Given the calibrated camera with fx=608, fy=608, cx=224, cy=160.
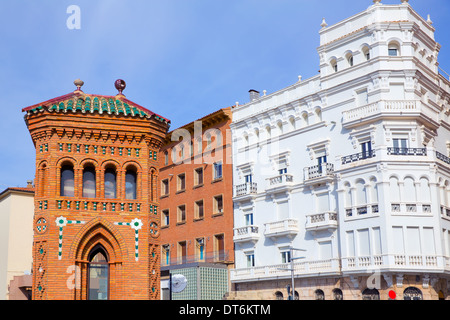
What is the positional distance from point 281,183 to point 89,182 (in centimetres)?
3061

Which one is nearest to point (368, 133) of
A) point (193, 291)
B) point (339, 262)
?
point (339, 262)

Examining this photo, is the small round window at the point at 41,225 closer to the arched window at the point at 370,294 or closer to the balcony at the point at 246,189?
the arched window at the point at 370,294

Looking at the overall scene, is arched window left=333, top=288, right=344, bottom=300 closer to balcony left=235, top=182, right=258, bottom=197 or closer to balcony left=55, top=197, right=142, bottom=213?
balcony left=235, top=182, right=258, bottom=197

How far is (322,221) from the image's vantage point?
148ft

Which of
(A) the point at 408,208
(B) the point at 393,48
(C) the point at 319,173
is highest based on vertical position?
(B) the point at 393,48

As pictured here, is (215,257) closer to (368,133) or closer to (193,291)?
(193,291)

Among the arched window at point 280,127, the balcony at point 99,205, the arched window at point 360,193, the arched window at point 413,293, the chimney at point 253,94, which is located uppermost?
the chimney at point 253,94

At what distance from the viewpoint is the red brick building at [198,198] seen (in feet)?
178

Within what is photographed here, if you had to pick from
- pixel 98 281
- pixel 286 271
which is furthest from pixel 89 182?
pixel 286 271

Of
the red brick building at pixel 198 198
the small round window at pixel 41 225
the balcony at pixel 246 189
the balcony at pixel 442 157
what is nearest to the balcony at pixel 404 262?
the balcony at pixel 442 157

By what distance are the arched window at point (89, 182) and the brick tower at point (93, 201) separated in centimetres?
3

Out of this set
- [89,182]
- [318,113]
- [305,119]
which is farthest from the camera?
[305,119]

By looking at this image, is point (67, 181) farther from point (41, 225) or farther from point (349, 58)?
point (349, 58)
